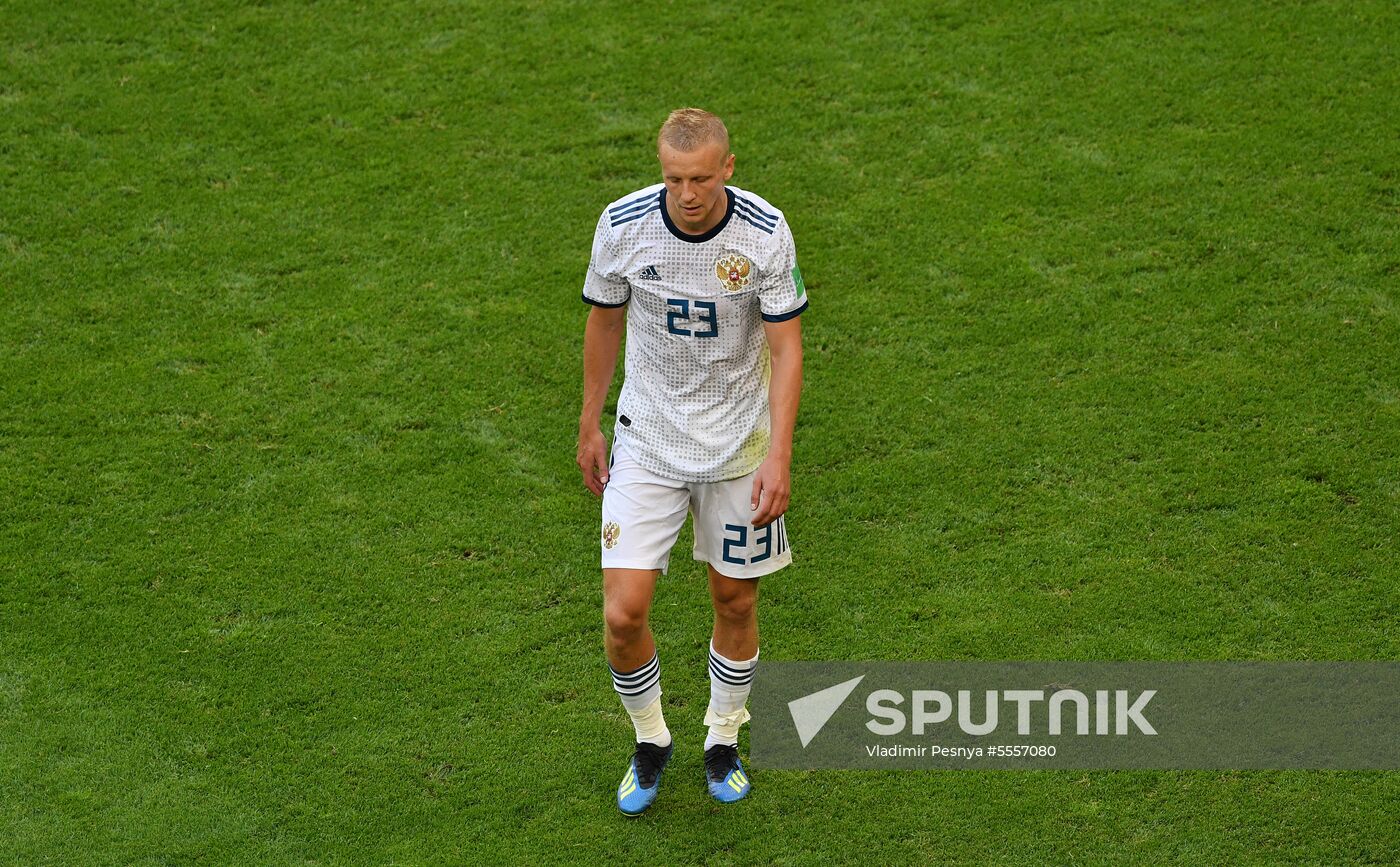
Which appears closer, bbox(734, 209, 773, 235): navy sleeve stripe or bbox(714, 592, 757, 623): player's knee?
bbox(734, 209, 773, 235): navy sleeve stripe

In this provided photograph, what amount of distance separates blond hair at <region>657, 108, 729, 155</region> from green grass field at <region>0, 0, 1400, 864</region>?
6.76ft

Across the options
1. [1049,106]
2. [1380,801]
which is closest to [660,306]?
[1380,801]

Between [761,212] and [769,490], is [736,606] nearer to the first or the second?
[769,490]

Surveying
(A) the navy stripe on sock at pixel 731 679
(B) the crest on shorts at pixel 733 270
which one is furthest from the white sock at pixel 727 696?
(B) the crest on shorts at pixel 733 270

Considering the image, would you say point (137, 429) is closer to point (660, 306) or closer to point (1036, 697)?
point (660, 306)

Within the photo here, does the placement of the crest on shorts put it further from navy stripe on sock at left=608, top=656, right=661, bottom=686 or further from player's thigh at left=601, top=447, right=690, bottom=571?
navy stripe on sock at left=608, top=656, right=661, bottom=686

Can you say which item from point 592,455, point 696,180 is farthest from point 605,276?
point 592,455

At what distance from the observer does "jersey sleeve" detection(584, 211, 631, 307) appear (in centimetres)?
467

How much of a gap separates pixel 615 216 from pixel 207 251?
3.44 m

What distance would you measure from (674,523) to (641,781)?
3.01 ft

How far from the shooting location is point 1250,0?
8.66 m

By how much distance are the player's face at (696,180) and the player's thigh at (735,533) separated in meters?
0.84

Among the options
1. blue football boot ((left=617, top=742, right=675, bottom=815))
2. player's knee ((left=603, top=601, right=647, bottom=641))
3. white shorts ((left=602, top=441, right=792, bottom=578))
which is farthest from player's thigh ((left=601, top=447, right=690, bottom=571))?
blue football boot ((left=617, top=742, right=675, bottom=815))

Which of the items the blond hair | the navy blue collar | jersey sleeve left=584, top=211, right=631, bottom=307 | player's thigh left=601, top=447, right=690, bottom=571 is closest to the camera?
the blond hair
